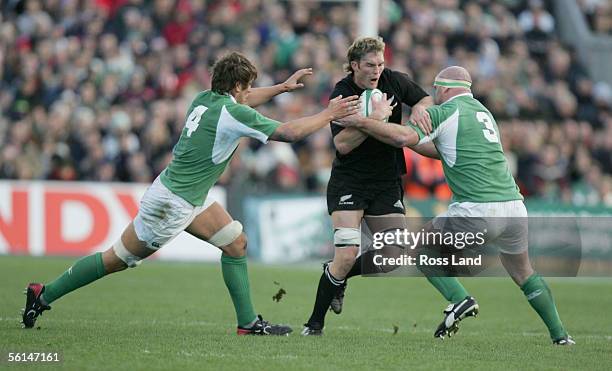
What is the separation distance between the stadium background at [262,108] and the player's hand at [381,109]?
1029 cm

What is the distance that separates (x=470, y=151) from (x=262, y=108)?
12.2 m

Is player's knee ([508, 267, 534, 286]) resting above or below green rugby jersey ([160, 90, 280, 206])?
below

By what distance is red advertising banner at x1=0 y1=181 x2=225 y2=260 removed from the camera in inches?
758

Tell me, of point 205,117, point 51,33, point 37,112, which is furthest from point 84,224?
point 205,117

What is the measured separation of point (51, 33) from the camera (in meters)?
22.8

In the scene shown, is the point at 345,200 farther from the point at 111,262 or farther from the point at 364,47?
the point at 111,262

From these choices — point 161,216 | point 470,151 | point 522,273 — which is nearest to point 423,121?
point 470,151

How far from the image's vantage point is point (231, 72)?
31.2 ft

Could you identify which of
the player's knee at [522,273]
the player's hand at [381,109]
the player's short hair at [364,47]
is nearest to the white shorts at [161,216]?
the player's hand at [381,109]

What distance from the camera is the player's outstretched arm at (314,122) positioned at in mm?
9102

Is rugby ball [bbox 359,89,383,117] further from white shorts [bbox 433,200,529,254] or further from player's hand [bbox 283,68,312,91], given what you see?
white shorts [bbox 433,200,529,254]

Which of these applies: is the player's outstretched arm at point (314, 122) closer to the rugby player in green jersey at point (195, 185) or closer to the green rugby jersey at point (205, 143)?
the rugby player in green jersey at point (195, 185)

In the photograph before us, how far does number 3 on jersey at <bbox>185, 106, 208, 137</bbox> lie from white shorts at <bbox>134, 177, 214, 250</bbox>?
0.53 m

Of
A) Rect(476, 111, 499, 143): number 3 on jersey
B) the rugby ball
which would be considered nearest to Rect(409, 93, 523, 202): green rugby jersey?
Rect(476, 111, 499, 143): number 3 on jersey
